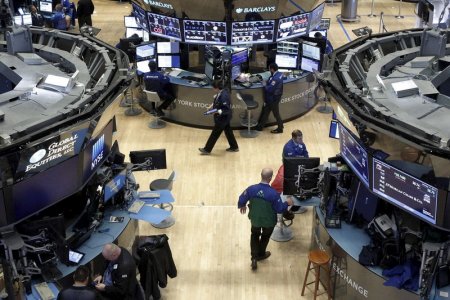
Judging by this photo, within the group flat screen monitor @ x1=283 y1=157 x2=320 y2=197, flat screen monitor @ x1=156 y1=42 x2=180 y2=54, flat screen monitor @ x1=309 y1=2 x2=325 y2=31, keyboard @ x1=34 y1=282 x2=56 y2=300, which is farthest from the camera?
flat screen monitor @ x1=309 y1=2 x2=325 y2=31

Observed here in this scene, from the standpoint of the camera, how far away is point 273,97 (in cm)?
1471

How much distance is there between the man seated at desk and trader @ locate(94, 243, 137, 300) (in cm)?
739

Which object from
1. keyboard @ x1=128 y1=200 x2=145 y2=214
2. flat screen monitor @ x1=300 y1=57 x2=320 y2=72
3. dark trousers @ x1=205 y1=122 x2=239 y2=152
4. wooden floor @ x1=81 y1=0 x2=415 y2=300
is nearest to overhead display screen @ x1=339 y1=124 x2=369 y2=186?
wooden floor @ x1=81 y1=0 x2=415 y2=300

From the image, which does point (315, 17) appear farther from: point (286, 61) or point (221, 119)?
point (221, 119)

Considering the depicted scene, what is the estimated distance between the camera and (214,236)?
36.4 feet

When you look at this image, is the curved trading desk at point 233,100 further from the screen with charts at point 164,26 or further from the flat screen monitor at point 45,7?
the flat screen monitor at point 45,7

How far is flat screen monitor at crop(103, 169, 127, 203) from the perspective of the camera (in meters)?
9.38

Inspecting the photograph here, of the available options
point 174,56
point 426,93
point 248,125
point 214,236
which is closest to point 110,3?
point 174,56

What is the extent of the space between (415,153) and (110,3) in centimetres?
2339

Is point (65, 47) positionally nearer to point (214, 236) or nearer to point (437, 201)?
point (214, 236)

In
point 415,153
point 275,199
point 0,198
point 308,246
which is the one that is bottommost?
point 308,246

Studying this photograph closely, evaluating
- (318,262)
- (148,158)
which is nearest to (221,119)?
(148,158)

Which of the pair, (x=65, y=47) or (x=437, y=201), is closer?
(x=437, y=201)

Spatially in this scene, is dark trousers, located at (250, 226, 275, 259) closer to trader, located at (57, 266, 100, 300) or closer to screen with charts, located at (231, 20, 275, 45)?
trader, located at (57, 266, 100, 300)
